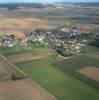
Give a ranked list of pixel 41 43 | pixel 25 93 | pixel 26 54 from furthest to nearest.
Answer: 1. pixel 41 43
2. pixel 26 54
3. pixel 25 93

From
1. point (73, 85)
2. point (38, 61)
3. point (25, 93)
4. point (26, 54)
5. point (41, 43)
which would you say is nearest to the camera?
point (25, 93)

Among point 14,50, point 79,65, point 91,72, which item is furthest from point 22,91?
point 14,50

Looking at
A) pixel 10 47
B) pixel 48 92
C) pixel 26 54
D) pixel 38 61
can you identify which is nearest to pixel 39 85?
pixel 48 92

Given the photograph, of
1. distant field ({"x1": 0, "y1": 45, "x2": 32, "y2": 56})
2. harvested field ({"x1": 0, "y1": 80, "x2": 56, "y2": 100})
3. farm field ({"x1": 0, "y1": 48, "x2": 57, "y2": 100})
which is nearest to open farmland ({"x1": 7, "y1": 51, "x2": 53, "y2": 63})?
distant field ({"x1": 0, "y1": 45, "x2": 32, "y2": 56})

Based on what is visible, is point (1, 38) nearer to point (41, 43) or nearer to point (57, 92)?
point (41, 43)

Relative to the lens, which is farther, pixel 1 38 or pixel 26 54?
pixel 1 38

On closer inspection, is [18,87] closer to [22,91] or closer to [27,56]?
[22,91]

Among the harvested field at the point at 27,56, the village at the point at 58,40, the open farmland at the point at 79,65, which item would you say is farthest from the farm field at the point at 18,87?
the village at the point at 58,40
